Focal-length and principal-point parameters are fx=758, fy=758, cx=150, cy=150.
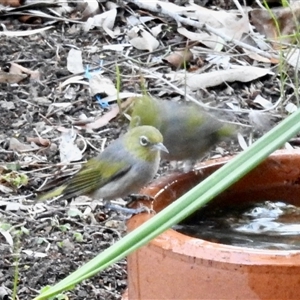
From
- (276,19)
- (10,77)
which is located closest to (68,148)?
(10,77)

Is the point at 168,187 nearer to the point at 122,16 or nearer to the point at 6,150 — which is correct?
the point at 6,150

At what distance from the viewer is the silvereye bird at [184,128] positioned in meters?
4.09

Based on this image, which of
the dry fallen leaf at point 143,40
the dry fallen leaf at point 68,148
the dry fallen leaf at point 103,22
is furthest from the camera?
the dry fallen leaf at point 103,22

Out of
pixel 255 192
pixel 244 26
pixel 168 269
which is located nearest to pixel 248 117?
pixel 244 26

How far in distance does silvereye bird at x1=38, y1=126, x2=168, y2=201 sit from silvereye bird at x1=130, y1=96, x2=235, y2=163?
0.67ft

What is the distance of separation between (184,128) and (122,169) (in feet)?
1.39

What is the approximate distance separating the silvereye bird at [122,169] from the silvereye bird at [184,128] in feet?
0.67

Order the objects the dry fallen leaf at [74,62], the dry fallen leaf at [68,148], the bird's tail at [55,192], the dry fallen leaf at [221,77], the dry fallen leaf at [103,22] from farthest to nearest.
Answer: the dry fallen leaf at [103,22] < the dry fallen leaf at [74,62] < the dry fallen leaf at [221,77] < the dry fallen leaf at [68,148] < the bird's tail at [55,192]

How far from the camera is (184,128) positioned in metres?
4.13

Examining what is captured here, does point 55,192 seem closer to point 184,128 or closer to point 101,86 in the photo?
point 184,128

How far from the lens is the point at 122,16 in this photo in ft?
23.3

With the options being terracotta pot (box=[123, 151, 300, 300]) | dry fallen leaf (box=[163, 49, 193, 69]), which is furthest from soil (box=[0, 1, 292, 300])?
terracotta pot (box=[123, 151, 300, 300])

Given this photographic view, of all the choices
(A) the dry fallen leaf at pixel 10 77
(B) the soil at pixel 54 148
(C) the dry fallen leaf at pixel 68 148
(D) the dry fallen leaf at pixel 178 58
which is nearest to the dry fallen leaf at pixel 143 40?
(B) the soil at pixel 54 148

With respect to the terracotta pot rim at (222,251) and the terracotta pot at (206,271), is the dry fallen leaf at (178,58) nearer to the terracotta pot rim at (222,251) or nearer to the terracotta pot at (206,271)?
the terracotta pot at (206,271)
